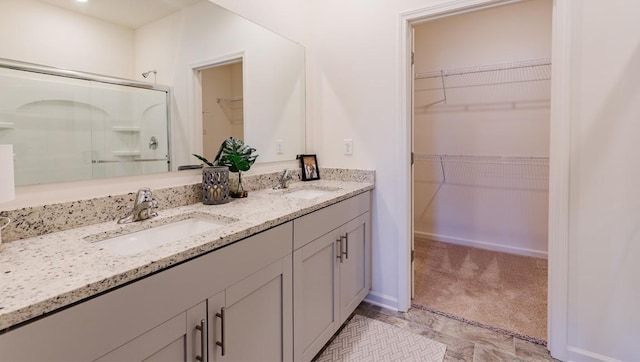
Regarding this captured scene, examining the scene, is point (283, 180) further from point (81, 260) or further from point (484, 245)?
point (484, 245)

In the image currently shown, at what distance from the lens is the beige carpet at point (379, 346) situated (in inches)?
68.0

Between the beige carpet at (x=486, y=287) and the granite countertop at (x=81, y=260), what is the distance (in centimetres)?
159

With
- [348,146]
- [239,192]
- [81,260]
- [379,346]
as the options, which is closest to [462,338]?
[379,346]

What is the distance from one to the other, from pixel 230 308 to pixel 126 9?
4.18 ft

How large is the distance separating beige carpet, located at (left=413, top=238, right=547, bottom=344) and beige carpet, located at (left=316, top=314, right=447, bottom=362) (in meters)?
0.40

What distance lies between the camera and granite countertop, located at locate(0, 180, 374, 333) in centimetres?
65

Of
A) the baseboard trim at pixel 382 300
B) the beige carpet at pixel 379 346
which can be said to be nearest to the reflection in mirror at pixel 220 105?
the beige carpet at pixel 379 346

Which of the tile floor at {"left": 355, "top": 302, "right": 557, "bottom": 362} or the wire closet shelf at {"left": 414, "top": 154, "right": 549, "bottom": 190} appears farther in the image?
the wire closet shelf at {"left": 414, "top": 154, "right": 549, "bottom": 190}

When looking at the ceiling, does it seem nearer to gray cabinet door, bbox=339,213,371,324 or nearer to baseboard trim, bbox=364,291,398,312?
gray cabinet door, bbox=339,213,371,324

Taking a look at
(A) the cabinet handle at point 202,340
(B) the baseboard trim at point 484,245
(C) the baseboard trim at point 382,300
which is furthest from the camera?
(B) the baseboard trim at point 484,245

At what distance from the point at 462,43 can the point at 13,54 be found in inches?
140

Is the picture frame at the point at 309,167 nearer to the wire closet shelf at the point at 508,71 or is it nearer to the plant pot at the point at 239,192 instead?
the plant pot at the point at 239,192

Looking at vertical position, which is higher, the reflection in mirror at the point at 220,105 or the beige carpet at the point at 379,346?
the reflection in mirror at the point at 220,105

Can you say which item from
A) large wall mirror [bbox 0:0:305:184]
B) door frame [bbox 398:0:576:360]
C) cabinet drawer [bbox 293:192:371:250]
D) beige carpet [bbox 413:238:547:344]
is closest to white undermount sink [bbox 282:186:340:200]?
cabinet drawer [bbox 293:192:371:250]
